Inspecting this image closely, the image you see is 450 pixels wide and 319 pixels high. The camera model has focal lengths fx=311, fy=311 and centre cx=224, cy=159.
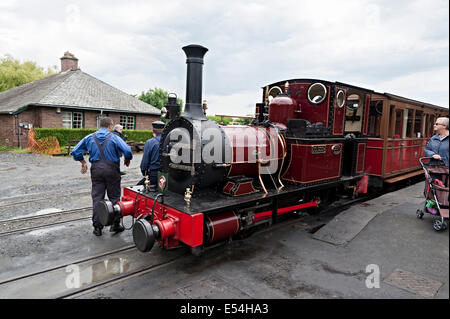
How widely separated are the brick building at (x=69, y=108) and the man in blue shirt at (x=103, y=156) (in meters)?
15.8

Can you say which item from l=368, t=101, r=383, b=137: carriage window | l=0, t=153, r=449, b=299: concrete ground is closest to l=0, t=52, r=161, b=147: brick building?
l=0, t=153, r=449, b=299: concrete ground

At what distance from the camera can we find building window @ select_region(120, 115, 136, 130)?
74.1 feet

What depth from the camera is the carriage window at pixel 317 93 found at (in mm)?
5867

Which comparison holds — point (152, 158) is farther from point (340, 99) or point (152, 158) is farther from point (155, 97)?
point (155, 97)

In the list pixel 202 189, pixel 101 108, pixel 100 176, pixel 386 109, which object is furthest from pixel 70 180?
pixel 101 108

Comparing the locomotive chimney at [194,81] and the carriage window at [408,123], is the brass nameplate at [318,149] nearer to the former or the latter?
the locomotive chimney at [194,81]

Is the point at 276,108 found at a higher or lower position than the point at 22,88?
lower

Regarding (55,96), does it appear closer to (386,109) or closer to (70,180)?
(70,180)

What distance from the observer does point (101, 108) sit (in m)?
20.6

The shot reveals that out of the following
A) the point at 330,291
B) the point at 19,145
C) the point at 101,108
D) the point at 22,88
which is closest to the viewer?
the point at 330,291

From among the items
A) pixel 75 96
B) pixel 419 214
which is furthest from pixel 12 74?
pixel 419 214

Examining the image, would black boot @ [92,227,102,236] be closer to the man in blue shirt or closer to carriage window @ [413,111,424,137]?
the man in blue shirt
